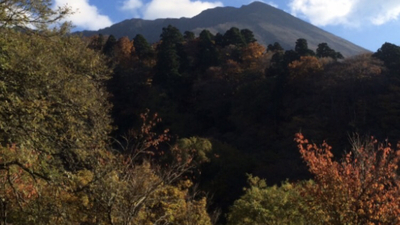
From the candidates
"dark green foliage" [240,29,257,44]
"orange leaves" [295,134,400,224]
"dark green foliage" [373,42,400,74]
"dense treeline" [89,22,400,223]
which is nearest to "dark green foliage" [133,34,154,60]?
"dense treeline" [89,22,400,223]

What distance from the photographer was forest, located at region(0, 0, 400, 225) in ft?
15.8

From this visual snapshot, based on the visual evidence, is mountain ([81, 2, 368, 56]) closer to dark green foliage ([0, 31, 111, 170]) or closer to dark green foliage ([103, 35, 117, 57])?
dark green foliage ([103, 35, 117, 57])

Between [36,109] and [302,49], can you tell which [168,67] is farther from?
[36,109]

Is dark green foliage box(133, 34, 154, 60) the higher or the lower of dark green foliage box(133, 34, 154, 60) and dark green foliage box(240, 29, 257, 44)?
the lower

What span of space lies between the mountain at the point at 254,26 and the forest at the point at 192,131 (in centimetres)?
5339

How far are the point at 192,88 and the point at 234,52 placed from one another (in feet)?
18.2

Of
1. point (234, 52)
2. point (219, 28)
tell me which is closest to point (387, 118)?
point (234, 52)

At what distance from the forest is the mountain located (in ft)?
175

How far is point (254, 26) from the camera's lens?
363 ft

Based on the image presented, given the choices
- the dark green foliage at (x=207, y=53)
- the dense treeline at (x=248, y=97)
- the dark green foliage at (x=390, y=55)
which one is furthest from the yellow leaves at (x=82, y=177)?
the dark green foliage at (x=207, y=53)

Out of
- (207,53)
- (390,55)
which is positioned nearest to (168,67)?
(207,53)

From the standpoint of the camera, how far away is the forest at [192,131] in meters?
4.82

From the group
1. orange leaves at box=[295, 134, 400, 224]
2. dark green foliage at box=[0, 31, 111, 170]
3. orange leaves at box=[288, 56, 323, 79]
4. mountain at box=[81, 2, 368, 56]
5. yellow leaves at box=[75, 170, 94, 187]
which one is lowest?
orange leaves at box=[295, 134, 400, 224]

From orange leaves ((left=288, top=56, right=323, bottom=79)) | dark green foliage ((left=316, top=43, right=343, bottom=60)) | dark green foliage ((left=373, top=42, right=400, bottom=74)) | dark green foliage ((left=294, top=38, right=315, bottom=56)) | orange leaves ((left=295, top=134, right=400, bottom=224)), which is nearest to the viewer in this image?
orange leaves ((left=295, top=134, right=400, bottom=224))
